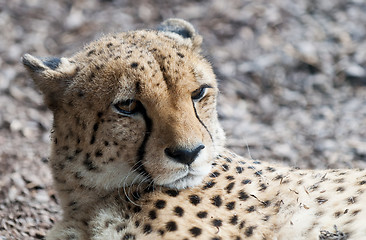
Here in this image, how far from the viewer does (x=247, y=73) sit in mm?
5281

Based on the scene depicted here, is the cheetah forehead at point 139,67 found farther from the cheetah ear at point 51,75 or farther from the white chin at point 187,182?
the white chin at point 187,182

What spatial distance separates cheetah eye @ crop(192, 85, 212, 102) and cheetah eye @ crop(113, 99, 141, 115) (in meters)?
0.28

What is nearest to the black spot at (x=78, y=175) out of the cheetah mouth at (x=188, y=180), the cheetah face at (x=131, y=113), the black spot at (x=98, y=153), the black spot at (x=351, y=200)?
the cheetah face at (x=131, y=113)

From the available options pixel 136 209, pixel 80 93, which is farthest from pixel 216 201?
pixel 80 93

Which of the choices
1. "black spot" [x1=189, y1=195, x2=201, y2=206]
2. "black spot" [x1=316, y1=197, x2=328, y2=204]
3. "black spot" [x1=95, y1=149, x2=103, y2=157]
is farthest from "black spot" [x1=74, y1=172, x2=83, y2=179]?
"black spot" [x1=316, y1=197, x2=328, y2=204]

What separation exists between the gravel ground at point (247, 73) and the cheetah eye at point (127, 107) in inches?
49.9

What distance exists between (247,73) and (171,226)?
10.0ft

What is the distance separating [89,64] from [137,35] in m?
0.30

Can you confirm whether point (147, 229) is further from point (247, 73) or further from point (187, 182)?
point (247, 73)

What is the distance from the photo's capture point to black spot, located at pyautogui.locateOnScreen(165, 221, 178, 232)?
7.97 feet

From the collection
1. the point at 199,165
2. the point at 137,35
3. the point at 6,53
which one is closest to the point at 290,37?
the point at 6,53

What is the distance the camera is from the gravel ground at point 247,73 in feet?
13.7

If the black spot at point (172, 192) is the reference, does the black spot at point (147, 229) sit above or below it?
below

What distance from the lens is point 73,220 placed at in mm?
2691
